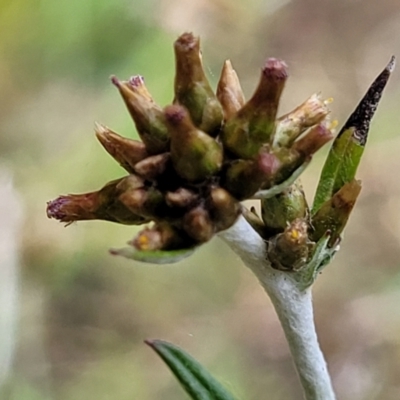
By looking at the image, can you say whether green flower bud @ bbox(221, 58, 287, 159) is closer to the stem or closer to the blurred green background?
the stem

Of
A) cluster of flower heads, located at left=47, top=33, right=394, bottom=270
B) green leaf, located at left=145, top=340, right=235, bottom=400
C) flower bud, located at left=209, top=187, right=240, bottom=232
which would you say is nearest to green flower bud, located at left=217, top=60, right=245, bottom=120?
cluster of flower heads, located at left=47, top=33, right=394, bottom=270

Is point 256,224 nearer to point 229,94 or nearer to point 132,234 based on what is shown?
point 229,94

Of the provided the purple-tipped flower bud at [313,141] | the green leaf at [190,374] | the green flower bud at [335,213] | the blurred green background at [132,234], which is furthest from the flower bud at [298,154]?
the blurred green background at [132,234]

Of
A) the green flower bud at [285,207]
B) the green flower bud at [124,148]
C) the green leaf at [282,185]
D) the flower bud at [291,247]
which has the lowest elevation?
the flower bud at [291,247]

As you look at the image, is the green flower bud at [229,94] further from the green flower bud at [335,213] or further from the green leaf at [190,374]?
the green leaf at [190,374]

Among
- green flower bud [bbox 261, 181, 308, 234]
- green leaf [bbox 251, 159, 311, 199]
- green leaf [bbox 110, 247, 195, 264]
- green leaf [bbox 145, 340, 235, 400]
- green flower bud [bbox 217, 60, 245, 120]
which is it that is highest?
green flower bud [bbox 217, 60, 245, 120]

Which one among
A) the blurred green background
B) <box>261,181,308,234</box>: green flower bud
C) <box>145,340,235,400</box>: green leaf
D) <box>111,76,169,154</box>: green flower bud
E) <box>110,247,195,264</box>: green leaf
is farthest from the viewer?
the blurred green background
